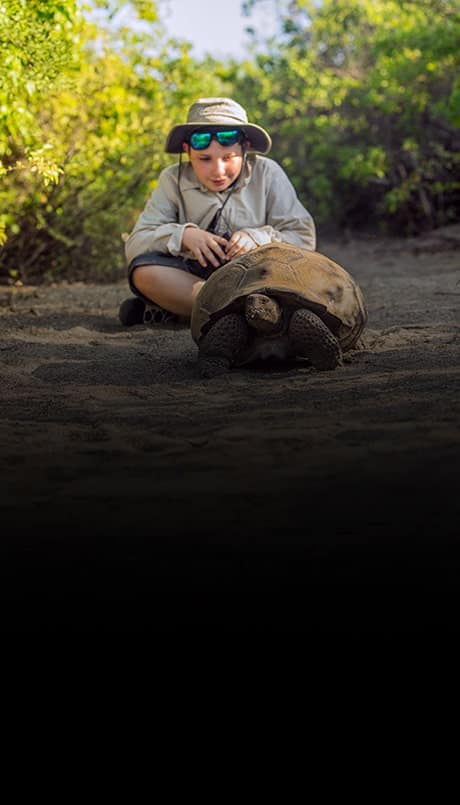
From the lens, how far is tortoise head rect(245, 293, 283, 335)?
11.5 ft

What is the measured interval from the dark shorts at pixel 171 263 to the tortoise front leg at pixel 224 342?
117 cm

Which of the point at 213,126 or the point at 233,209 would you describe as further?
the point at 233,209

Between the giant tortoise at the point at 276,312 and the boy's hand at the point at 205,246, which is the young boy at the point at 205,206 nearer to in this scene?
the boy's hand at the point at 205,246

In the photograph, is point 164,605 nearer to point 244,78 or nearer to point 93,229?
point 93,229

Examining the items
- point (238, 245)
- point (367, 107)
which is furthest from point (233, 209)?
point (367, 107)

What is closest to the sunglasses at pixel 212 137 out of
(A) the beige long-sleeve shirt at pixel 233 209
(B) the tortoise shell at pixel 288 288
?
(A) the beige long-sleeve shirt at pixel 233 209

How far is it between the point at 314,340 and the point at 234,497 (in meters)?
1.51

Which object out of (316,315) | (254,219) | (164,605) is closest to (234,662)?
(164,605)

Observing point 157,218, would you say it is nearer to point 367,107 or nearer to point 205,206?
point 205,206

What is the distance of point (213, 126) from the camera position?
468 centimetres

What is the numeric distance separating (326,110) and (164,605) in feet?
35.0

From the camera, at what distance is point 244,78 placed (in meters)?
12.0

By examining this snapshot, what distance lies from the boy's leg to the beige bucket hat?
2.05ft

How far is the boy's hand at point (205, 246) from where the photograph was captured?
14.6 feet
